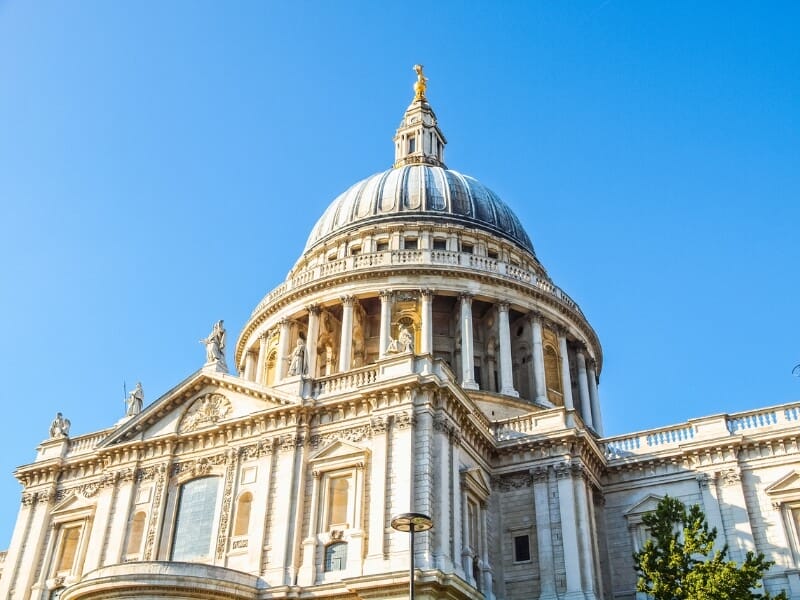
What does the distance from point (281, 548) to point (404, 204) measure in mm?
30749

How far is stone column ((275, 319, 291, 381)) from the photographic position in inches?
1992

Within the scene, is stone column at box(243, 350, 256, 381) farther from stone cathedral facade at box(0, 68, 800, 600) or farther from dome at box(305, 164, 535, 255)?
stone cathedral facade at box(0, 68, 800, 600)

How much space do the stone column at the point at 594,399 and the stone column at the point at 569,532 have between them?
1759 cm

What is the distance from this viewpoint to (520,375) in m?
50.8

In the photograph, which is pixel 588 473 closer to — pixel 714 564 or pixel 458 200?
pixel 714 564

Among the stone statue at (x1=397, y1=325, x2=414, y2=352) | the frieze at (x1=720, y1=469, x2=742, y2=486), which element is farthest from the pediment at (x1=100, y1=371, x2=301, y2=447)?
the frieze at (x1=720, y1=469, x2=742, y2=486)

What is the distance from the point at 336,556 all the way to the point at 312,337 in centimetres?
2113

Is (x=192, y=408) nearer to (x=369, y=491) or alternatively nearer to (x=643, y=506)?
(x=369, y=491)

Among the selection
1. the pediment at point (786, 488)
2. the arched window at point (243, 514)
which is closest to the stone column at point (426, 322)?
the arched window at point (243, 514)

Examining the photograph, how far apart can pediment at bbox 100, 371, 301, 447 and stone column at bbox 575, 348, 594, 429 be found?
23.1m

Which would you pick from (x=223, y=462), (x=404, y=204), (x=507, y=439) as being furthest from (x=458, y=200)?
(x=223, y=462)

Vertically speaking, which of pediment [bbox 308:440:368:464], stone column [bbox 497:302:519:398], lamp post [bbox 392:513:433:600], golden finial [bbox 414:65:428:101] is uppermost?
golden finial [bbox 414:65:428:101]

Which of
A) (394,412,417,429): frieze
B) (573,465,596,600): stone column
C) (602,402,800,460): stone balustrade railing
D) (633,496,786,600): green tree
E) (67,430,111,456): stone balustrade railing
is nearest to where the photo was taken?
(633,496,786,600): green tree

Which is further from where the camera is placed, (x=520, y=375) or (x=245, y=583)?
(x=520, y=375)
